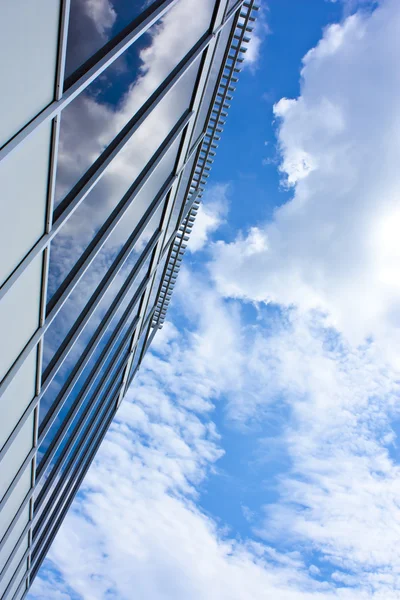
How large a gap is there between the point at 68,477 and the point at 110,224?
10.6 meters

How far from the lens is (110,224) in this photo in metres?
8.40

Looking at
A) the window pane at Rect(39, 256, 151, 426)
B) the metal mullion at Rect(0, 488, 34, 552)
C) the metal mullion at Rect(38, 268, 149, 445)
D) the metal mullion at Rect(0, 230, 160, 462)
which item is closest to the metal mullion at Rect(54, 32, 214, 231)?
the window pane at Rect(39, 256, 151, 426)

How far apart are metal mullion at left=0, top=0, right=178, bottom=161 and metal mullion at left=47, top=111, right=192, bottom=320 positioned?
9.96ft

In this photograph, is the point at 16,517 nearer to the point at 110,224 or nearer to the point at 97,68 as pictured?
the point at 110,224

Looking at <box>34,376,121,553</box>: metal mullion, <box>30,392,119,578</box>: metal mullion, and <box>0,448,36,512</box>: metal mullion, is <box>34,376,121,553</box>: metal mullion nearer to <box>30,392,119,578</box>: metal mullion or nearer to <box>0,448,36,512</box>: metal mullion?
<box>30,392,119,578</box>: metal mullion

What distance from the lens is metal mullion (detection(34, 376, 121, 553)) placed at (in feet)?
45.4

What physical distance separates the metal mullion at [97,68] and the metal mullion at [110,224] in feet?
9.96

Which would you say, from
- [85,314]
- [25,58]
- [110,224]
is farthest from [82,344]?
[25,58]

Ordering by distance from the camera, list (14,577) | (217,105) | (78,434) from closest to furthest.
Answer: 1. (217,105)
2. (14,577)
3. (78,434)

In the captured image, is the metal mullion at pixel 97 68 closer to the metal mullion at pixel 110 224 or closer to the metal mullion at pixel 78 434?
the metal mullion at pixel 110 224

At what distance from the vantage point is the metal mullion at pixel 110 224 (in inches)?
292

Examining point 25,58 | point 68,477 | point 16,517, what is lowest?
point 25,58

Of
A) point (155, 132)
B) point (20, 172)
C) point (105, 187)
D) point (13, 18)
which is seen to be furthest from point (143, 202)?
point (13, 18)

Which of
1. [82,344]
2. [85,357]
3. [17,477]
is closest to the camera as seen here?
[17,477]
